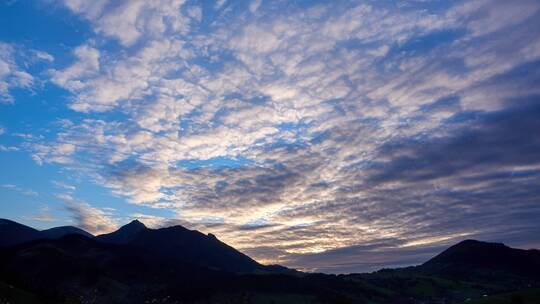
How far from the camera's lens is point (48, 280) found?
647 ft

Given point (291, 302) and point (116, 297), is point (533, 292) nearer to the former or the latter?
point (291, 302)

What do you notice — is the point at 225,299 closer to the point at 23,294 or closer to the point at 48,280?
the point at 48,280

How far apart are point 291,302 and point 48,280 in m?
114

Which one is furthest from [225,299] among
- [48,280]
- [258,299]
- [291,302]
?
[48,280]

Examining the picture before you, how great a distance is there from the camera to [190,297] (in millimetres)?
194875

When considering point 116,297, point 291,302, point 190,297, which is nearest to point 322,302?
point 291,302

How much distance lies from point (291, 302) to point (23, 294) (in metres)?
124

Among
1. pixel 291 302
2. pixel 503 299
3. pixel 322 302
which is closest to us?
pixel 503 299

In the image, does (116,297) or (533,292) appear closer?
(533,292)

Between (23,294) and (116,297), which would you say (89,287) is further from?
(23,294)

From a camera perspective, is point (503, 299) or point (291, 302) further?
point (291, 302)

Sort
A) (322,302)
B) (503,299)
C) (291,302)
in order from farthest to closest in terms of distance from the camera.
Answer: (291,302), (322,302), (503,299)

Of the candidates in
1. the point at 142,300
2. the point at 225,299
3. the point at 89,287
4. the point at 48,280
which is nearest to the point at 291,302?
the point at 225,299

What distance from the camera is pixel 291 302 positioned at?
616 ft
